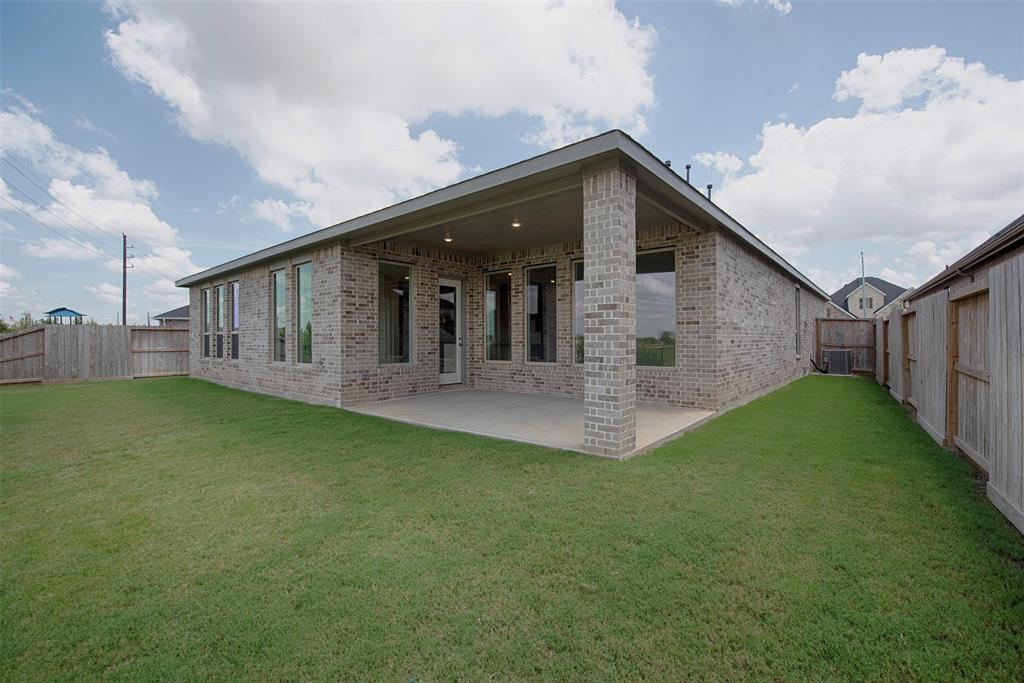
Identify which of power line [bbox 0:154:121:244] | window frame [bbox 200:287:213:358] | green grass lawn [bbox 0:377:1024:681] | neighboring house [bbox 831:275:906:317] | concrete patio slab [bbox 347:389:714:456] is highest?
power line [bbox 0:154:121:244]

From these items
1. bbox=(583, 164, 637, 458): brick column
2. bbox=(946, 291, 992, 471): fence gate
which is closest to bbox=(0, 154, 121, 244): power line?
bbox=(583, 164, 637, 458): brick column

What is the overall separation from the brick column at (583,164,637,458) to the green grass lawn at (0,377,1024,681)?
42cm

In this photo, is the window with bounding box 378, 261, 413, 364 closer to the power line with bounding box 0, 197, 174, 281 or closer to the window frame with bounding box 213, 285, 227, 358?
the window frame with bounding box 213, 285, 227, 358

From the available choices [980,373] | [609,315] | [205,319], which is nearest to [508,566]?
[609,315]

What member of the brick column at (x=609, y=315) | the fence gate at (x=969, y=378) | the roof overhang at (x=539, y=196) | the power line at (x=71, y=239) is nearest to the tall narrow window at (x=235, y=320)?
the roof overhang at (x=539, y=196)

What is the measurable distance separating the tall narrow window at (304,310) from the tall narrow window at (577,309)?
5276mm

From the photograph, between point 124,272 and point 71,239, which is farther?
point 71,239

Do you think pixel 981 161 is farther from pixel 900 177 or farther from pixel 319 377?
pixel 319 377

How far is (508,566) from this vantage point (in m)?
2.41

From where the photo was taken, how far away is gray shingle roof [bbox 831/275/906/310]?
115 ft

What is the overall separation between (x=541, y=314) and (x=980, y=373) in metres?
6.53

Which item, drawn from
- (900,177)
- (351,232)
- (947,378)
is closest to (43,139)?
(351,232)

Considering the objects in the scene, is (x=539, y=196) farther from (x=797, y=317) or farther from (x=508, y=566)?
(x=797, y=317)

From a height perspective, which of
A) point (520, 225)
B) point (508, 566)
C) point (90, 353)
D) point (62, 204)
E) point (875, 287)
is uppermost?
point (62, 204)
